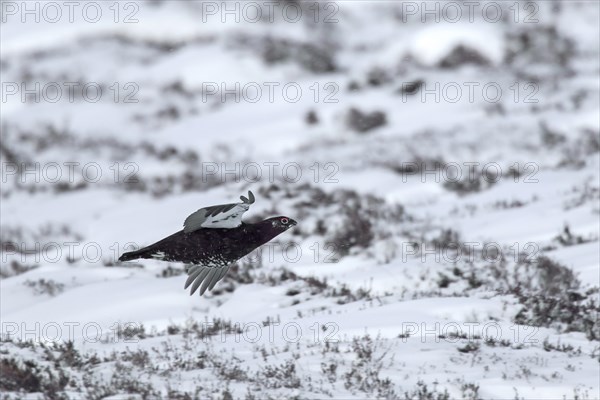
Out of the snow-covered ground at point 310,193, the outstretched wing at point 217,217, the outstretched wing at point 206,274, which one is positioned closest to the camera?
the outstretched wing at point 217,217

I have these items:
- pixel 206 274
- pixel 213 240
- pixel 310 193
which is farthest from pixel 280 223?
pixel 310 193

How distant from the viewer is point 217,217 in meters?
7.09

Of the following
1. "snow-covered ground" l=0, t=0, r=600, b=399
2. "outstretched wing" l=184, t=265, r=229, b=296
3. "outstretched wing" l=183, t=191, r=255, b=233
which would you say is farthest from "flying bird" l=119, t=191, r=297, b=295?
"snow-covered ground" l=0, t=0, r=600, b=399

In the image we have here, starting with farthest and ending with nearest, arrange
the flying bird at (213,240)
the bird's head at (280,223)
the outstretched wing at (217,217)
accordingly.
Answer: the bird's head at (280,223) < the flying bird at (213,240) < the outstretched wing at (217,217)

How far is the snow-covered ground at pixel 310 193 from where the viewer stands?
25.1 ft

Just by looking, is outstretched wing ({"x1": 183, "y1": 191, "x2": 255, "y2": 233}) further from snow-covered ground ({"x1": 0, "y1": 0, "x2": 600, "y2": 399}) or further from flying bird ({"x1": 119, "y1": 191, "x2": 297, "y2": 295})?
snow-covered ground ({"x1": 0, "y1": 0, "x2": 600, "y2": 399})

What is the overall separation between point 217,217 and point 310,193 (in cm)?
743

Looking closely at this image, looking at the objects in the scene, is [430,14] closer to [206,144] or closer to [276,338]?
[206,144]

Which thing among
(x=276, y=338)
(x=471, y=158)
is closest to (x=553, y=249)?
(x=276, y=338)

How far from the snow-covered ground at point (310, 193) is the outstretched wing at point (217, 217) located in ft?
3.75

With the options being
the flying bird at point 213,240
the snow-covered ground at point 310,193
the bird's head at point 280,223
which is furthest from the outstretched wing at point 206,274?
the bird's head at point 280,223

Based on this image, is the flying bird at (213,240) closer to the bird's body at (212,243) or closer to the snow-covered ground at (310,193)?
the bird's body at (212,243)

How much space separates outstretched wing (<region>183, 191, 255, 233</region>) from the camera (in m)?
6.92

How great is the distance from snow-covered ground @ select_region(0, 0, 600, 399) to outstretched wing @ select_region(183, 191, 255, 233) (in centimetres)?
114
